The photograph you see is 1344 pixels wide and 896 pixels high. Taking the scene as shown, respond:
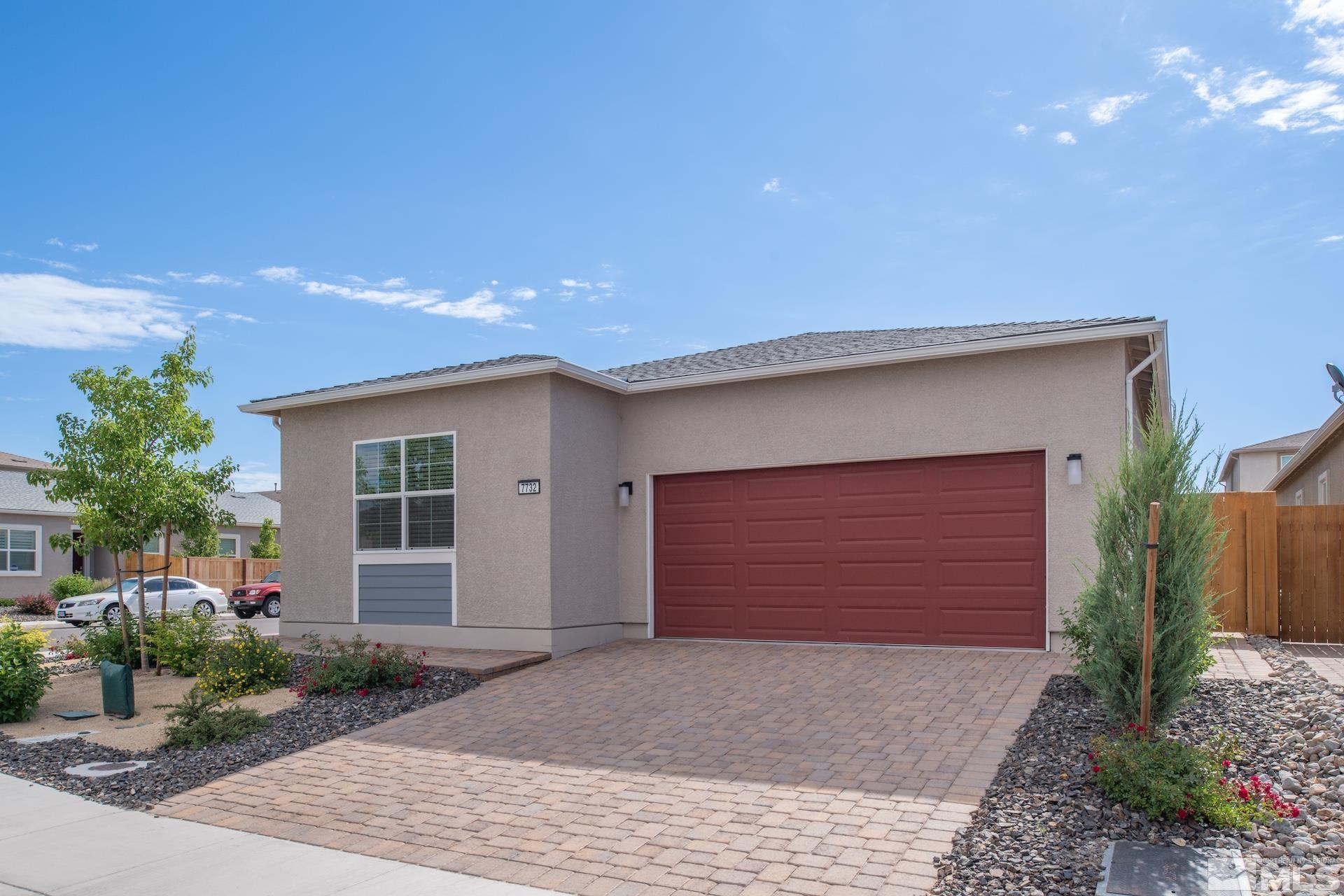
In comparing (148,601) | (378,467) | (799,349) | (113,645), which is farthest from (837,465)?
(148,601)

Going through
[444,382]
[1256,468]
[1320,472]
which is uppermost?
[444,382]

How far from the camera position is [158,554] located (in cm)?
2802

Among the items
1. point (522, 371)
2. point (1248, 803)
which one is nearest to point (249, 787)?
point (522, 371)

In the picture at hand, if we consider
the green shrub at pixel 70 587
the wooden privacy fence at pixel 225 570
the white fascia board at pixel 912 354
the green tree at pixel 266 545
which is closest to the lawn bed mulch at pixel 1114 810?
the white fascia board at pixel 912 354

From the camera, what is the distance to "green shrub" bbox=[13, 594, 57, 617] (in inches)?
975

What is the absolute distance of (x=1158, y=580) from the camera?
5.83m

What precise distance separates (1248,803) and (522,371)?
8478 mm

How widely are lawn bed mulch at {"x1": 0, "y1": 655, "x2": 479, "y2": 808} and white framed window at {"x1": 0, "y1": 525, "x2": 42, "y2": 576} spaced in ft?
75.0

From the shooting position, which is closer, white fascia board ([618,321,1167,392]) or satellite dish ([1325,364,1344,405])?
white fascia board ([618,321,1167,392])

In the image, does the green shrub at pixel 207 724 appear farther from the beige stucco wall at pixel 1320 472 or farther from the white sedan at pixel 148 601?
the beige stucco wall at pixel 1320 472

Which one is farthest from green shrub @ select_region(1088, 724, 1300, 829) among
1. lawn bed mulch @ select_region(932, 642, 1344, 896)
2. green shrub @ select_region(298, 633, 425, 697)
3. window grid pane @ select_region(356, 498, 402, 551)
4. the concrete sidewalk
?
window grid pane @ select_region(356, 498, 402, 551)

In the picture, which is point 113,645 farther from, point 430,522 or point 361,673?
point 361,673

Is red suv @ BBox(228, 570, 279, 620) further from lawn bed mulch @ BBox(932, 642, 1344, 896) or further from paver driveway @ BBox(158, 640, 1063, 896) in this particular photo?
lawn bed mulch @ BBox(932, 642, 1344, 896)

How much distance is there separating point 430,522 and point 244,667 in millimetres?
2971
